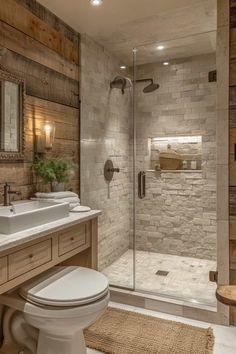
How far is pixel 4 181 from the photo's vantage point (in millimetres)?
2111

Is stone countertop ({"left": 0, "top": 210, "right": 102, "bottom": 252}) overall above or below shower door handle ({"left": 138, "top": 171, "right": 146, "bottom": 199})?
below

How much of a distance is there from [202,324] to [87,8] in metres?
2.77

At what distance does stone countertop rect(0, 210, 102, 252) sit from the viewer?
4.83 ft

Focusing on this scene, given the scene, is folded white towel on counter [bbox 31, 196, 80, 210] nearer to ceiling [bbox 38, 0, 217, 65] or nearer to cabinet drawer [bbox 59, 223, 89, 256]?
cabinet drawer [bbox 59, 223, 89, 256]

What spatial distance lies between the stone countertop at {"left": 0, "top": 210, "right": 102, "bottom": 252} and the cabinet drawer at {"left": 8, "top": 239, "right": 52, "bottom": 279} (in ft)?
0.29

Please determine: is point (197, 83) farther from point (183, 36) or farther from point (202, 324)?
point (202, 324)

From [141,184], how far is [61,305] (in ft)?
7.94

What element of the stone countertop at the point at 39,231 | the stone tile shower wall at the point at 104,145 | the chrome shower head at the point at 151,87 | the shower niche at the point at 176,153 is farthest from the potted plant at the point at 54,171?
the chrome shower head at the point at 151,87

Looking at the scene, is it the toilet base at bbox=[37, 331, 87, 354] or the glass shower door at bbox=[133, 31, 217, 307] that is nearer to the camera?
the toilet base at bbox=[37, 331, 87, 354]

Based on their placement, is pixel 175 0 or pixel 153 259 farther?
pixel 153 259

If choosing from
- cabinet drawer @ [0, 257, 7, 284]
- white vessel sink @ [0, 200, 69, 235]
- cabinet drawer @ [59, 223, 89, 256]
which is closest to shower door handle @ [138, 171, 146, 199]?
cabinet drawer @ [59, 223, 89, 256]

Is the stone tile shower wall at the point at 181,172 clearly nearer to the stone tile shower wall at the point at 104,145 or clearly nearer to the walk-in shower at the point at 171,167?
the walk-in shower at the point at 171,167

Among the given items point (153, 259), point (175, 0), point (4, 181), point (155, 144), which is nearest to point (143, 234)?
point (153, 259)

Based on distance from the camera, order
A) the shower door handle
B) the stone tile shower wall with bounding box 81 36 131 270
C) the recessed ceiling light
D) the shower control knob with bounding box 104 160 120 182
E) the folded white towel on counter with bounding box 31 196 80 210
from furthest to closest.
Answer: the shower door handle → the shower control knob with bounding box 104 160 120 182 → the stone tile shower wall with bounding box 81 36 131 270 → the recessed ceiling light → the folded white towel on counter with bounding box 31 196 80 210
